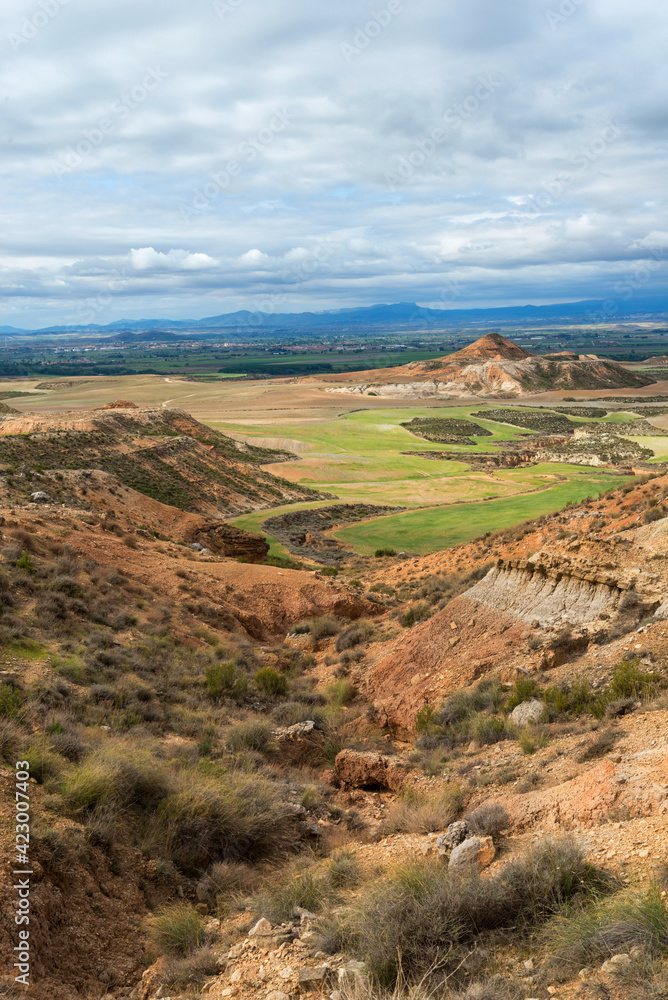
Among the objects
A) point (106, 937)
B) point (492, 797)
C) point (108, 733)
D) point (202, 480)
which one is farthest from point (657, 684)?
point (202, 480)

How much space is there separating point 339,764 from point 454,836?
421 cm

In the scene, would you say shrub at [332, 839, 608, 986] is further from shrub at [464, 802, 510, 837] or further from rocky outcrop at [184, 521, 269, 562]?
rocky outcrop at [184, 521, 269, 562]

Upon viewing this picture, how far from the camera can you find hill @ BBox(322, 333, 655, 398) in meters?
148

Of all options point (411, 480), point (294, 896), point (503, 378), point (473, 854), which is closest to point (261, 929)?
point (294, 896)

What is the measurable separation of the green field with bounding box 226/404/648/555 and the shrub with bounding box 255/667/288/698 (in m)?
21.1

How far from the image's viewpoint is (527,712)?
10.6 m

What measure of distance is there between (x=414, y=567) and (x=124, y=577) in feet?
44.5

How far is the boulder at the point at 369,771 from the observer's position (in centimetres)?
1033

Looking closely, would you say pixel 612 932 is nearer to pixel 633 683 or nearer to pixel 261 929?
pixel 261 929

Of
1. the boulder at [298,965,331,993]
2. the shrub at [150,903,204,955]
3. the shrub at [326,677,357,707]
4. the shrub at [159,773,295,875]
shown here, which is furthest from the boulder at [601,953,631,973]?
the shrub at [326,677,357,707]

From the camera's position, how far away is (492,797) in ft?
26.7

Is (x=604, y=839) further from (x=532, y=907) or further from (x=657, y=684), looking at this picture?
(x=657, y=684)

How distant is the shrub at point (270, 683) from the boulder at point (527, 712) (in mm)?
5802

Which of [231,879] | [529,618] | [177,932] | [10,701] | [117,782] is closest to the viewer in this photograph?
[177,932]
